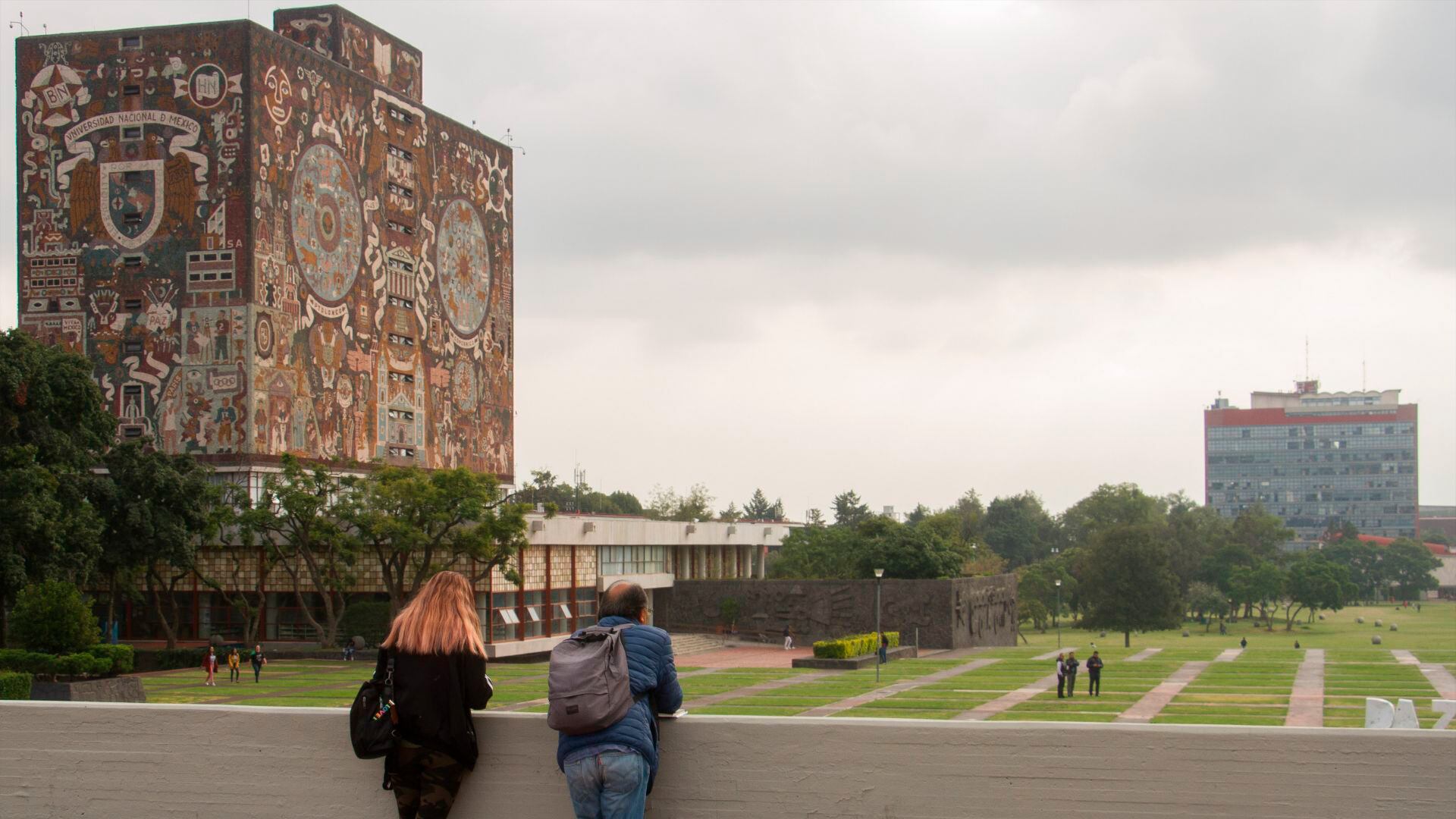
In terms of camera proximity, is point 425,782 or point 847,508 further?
point 847,508

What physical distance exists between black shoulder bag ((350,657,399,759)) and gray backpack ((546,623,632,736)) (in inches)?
31.6

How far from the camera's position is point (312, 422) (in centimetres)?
4816

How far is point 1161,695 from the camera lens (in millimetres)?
34156

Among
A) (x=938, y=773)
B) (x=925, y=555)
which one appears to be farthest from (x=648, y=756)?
(x=925, y=555)

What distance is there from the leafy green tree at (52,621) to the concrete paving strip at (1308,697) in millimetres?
25005

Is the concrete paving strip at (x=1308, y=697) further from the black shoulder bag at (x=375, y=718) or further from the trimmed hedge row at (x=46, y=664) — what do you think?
the trimmed hedge row at (x=46, y=664)

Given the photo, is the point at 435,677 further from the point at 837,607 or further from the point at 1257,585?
the point at 1257,585

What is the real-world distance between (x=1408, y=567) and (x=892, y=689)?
113 metres

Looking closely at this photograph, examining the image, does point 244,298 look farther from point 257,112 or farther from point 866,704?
point 866,704

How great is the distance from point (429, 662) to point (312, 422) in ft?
145

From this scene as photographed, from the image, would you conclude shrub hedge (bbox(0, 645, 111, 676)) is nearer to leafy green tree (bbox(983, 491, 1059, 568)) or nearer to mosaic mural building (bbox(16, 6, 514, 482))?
mosaic mural building (bbox(16, 6, 514, 482))

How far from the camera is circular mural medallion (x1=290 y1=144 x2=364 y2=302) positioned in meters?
48.2

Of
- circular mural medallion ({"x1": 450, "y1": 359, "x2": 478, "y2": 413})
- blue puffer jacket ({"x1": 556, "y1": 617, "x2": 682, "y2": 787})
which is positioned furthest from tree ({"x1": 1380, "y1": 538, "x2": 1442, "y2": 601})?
blue puffer jacket ({"x1": 556, "y1": 617, "x2": 682, "y2": 787})

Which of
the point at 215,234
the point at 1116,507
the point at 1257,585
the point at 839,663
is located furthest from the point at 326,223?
the point at 1116,507
